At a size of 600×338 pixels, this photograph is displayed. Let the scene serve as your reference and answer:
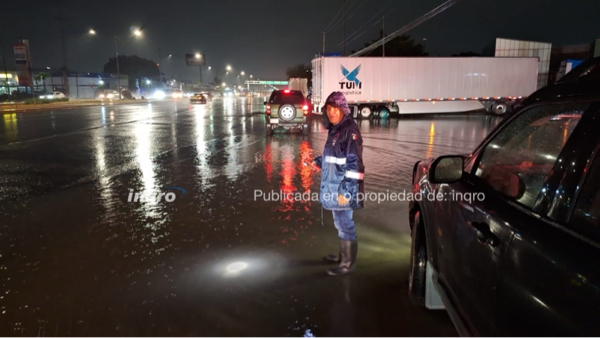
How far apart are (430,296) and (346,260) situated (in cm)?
102

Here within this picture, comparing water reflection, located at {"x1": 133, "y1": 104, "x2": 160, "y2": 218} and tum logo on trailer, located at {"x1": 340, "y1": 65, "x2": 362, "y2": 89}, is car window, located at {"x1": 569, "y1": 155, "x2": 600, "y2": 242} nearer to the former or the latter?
water reflection, located at {"x1": 133, "y1": 104, "x2": 160, "y2": 218}

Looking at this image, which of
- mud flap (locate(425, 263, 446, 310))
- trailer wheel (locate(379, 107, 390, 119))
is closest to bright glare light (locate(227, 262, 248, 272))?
mud flap (locate(425, 263, 446, 310))

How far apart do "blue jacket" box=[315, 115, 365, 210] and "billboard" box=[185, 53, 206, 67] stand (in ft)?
273

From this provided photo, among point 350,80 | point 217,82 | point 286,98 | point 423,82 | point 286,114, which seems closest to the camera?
point 286,114

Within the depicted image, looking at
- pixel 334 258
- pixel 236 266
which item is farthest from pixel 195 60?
pixel 334 258

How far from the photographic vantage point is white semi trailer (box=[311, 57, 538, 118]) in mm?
25219

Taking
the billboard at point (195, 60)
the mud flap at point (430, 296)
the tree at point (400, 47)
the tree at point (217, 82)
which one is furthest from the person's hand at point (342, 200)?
the tree at point (217, 82)

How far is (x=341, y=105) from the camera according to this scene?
4047mm

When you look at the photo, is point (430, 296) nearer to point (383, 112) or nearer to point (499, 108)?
point (383, 112)

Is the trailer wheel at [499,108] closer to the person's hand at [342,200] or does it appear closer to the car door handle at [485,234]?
the person's hand at [342,200]

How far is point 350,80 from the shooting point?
82.9 ft

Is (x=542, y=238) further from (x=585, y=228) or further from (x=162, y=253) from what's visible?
(x=162, y=253)

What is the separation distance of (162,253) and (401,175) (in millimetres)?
5455

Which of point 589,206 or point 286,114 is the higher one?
point 589,206
